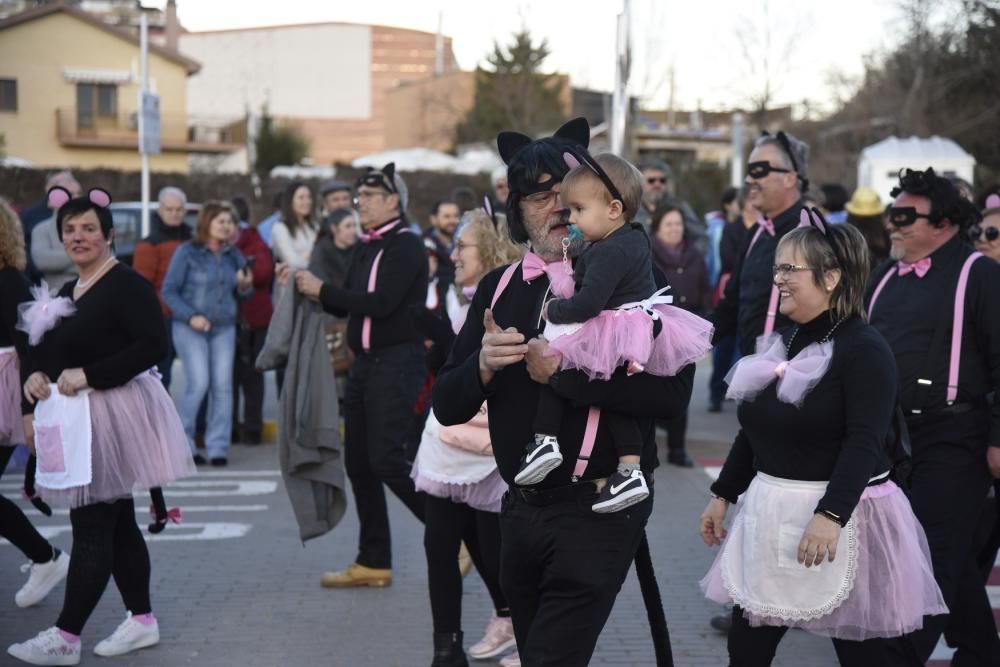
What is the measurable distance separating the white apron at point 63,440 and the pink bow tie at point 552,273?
8.60 ft

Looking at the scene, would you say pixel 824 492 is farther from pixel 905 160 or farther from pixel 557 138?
pixel 905 160

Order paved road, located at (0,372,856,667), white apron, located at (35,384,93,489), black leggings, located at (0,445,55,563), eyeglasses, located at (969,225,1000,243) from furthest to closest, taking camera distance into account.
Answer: eyeglasses, located at (969,225,1000,243) < black leggings, located at (0,445,55,563) < paved road, located at (0,372,856,667) < white apron, located at (35,384,93,489)

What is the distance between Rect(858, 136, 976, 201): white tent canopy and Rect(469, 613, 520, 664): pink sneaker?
1731 cm

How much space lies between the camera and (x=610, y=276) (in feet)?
11.1

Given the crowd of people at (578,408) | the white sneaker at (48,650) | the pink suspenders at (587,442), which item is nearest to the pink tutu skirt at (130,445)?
the crowd of people at (578,408)

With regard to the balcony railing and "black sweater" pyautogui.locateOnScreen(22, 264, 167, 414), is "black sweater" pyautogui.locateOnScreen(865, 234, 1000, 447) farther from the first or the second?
the balcony railing

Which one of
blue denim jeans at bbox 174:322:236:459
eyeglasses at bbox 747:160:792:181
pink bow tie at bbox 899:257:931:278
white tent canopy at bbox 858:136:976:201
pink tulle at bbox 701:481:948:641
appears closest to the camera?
pink tulle at bbox 701:481:948:641

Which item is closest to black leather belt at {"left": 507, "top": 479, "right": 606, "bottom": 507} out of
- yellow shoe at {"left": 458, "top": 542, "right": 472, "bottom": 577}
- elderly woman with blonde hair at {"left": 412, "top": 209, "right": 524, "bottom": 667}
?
elderly woman with blonde hair at {"left": 412, "top": 209, "right": 524, "bottom": 667}

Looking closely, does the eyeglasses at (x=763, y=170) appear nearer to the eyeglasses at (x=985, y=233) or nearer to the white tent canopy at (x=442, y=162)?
the eyeglasses at (x=985, y=233)

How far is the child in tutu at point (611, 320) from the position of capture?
338cm

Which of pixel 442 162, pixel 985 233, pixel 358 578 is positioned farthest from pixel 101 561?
pixel 442 162

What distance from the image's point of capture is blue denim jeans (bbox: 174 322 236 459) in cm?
1016

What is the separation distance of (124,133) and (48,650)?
46.6m

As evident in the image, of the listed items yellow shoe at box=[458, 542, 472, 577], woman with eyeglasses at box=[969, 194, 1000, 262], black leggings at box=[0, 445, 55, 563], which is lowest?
yellow shoe at box=[458, 542, 472, 577]
